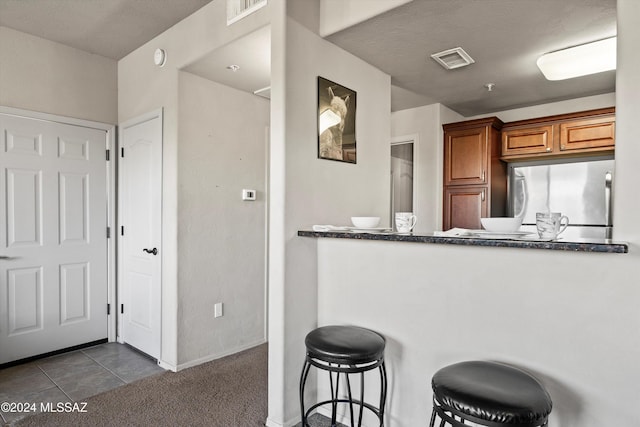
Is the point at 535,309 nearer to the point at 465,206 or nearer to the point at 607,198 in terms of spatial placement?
the point at 465,206

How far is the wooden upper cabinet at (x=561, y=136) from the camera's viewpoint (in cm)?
339

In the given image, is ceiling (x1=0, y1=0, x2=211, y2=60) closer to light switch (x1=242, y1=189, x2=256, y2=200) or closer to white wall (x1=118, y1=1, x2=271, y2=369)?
white wall (x1=118, y1=1, x2=271, y2=369)

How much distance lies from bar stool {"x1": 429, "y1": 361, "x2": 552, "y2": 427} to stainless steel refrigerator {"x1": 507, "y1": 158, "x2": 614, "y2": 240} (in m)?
2.66

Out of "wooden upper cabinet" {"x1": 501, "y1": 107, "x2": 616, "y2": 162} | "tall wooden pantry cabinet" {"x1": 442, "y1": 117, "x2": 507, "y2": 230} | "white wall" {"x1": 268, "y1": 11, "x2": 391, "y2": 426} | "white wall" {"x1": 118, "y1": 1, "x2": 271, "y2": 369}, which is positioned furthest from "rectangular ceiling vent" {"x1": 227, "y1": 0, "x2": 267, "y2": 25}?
"wooden upper cabinet" {"x1": 501, "y1": 107, "x2": 616, "y2": 162}

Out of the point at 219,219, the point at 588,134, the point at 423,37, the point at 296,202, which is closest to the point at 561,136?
the point at 588,134

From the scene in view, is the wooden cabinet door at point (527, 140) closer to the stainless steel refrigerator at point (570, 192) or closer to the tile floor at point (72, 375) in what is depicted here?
the stainless steel refrigerator at point (570, 192)

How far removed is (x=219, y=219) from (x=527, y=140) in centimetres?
311

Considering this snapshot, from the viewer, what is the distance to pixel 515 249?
161 centimetres

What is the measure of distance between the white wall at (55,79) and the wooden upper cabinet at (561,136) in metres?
4.00

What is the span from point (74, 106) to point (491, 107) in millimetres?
4159

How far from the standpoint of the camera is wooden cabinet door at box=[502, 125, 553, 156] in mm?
3676

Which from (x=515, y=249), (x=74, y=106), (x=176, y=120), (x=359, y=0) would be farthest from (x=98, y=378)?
(x=359, y=0)

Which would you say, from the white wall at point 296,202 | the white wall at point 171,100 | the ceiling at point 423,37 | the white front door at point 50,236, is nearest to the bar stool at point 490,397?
the white wall at point 296,202

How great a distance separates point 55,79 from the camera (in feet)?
10.8
